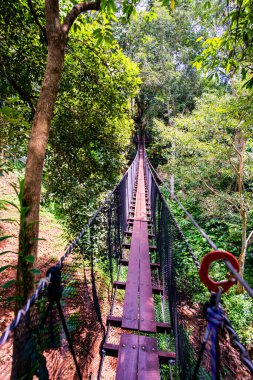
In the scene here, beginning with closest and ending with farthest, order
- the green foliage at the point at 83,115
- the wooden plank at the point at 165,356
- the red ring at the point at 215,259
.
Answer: the red ring at the point at 215,259
the wooden plank at the point at 165,356
the green foliage at the point at 83,115

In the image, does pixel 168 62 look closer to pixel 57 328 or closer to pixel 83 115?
pixel 83 115

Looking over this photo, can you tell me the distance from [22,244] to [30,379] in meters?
0.70

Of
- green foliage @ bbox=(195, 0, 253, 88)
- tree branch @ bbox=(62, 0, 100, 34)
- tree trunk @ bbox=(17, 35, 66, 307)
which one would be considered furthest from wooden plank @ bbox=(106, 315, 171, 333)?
tree branch @ bbox=(62, 0, 100, 34)

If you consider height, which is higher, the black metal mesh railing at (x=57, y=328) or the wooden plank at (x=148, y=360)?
the black metal mesh railing at (x=57, y=328)

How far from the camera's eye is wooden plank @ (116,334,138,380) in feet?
3.75

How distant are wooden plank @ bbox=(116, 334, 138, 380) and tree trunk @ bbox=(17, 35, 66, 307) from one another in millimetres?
646

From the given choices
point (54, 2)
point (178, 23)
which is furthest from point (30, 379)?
point (178, 23)

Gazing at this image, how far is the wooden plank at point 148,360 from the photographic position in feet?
3.71

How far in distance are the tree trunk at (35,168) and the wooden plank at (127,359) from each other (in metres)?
0.65

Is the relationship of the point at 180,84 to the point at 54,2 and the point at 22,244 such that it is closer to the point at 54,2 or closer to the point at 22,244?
the point at 54,2

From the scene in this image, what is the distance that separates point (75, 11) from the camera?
1.54 meters

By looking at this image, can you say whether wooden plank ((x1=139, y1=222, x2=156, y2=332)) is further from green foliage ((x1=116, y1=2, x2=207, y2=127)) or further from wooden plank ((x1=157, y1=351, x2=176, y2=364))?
green foliage ((x1=116, y1=2, x2=207, y2=127))

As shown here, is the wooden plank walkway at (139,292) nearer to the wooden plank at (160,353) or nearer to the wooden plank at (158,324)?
the wooden plank at (158,324)

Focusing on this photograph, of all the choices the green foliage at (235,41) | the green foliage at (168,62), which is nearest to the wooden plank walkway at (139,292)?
the green foliage at (235,41)
